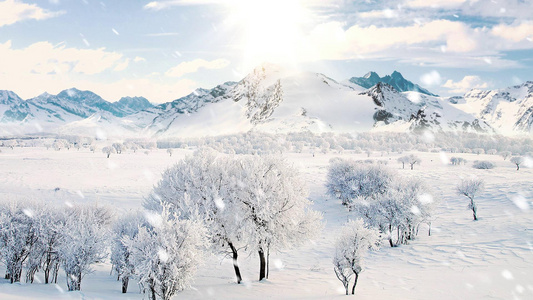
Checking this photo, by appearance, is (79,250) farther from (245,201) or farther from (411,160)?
(411,160)

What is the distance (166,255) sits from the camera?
680 inches

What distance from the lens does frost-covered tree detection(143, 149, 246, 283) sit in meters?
24.1

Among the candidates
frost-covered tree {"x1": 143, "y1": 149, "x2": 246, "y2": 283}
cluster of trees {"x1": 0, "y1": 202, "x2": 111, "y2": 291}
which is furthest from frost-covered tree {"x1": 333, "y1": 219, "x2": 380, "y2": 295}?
cluster of trees {"x1": 0, "y1": 202, "x2": 111, "y2": 291}

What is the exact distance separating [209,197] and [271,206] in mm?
4680

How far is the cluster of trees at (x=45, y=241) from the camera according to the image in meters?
21.2

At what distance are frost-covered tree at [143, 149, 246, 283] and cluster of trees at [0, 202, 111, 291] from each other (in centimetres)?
495

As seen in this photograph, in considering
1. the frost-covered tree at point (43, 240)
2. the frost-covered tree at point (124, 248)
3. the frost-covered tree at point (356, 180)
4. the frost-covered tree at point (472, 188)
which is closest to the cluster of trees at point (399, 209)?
the frost-covered tree at point (472, 188)

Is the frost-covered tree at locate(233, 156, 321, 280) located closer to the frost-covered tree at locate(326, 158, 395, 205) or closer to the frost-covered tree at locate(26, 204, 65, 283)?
the frost-covered tree at locate(26, 204, 65, 283)

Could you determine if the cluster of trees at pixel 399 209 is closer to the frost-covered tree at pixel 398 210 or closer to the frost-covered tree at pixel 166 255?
the frost-covered tree at pixel 398 210

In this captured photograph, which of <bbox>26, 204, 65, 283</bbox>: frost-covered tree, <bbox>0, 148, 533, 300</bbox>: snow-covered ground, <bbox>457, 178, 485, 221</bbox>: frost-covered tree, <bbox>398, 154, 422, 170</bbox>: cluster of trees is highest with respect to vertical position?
<bbox>398, 154, 422, 170</bbox>: cluster of trees

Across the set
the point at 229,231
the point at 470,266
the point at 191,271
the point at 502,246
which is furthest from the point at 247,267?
the point at 502,246

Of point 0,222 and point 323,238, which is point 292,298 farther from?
point 323,238

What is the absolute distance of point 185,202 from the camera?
75.3ft

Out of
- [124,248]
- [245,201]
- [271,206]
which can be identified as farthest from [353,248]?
[124,248]
